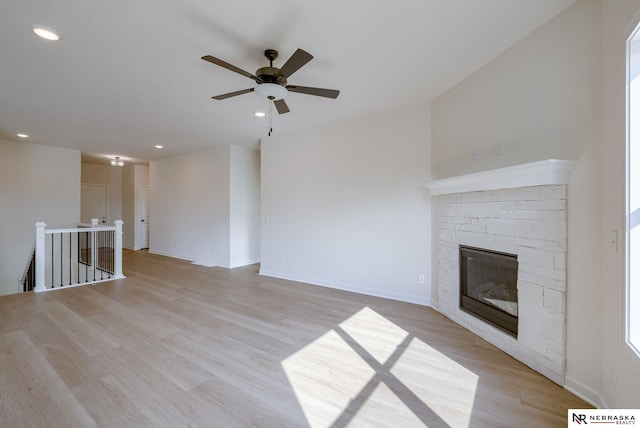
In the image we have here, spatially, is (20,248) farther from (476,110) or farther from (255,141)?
(476,110)

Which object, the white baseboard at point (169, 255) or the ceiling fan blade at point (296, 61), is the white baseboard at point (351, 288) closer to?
the white baseboard at point (169, 255)

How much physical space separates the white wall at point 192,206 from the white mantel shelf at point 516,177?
15.7 feet

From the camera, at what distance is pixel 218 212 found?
626 centimetres

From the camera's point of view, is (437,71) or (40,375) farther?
(437,71)

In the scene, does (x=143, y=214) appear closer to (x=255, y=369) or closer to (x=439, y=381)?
(x=255, y=369)

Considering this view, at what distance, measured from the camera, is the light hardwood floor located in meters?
1.72

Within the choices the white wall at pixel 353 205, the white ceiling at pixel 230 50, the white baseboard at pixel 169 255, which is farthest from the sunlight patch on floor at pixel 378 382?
the white baseboard at pixel 169 255

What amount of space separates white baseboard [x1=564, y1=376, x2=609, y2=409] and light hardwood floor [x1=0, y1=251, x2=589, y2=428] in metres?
0.05

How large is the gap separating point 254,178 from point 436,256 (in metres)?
4.61

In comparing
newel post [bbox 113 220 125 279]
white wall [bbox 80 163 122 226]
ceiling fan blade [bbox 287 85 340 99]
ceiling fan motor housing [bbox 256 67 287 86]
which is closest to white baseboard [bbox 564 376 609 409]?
ceiling fan blade [bbox 287 85 340 99]

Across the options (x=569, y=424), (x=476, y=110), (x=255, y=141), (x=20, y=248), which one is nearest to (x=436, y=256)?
(x=476, y=110)

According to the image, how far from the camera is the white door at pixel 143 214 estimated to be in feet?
28.8

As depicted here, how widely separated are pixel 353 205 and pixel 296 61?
2632mm

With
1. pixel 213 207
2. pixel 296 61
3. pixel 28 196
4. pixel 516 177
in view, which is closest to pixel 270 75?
pixel 296 61
